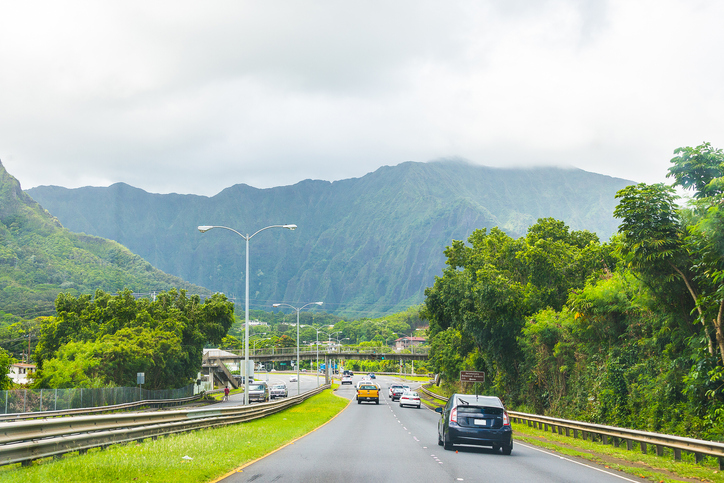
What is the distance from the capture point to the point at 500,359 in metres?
47.7


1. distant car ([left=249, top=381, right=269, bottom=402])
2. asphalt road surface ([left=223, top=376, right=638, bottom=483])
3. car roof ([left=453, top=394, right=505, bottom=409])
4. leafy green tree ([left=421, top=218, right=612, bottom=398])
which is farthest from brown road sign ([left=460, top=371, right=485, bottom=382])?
car roof ([left=453, top=394, right=505, bottom=409])

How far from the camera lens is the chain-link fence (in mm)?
35625

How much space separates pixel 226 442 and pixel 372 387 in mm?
43818

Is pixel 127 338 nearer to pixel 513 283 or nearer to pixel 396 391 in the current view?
pixel 396 391

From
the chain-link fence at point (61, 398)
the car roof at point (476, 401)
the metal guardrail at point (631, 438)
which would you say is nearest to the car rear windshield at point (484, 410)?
the car roof at point (476, 401)

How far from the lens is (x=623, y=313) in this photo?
96.3 feet

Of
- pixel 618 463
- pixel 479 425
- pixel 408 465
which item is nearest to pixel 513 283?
pixel 479 425

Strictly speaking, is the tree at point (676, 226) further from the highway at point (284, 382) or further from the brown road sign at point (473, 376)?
A: the highway at point (284, 382)

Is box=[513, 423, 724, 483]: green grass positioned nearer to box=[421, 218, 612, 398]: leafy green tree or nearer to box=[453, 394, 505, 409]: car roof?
box=[453, 394, 505, 409]: car roof

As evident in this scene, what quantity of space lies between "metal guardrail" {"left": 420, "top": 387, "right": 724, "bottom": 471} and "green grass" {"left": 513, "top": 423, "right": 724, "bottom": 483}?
0.29 metres

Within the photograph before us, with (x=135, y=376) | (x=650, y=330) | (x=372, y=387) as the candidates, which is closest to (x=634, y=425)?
(x=650, y=330)

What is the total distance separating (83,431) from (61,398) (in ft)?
95.8

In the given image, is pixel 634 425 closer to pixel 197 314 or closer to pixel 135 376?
pixel 135 376

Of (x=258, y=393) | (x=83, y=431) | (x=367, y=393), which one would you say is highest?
(x=83, y=431)
